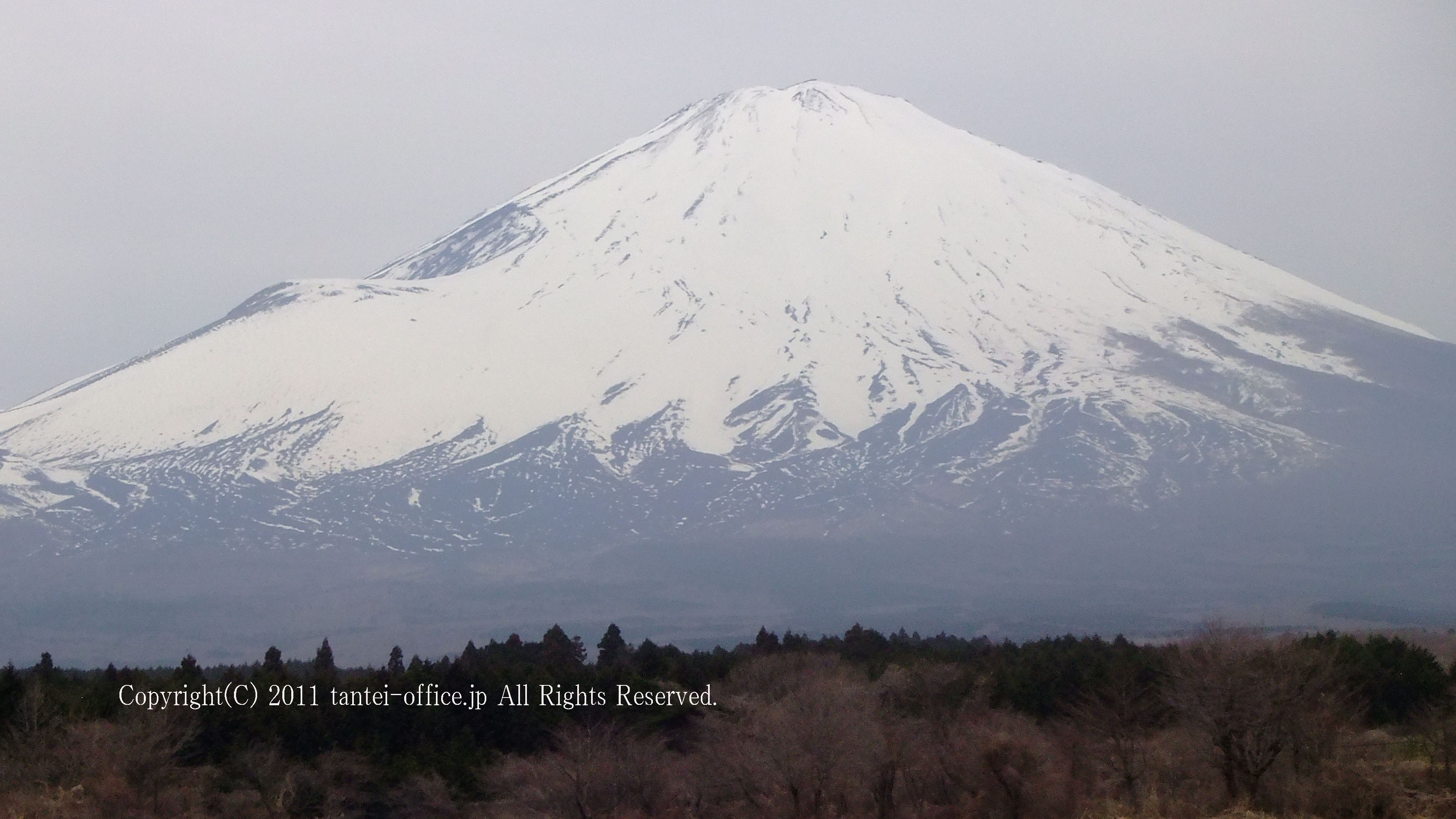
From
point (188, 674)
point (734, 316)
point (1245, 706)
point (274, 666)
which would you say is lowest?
point (1245, 706)

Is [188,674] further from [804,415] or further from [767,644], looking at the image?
[804,415]

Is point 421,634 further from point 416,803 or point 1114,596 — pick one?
point 416,803

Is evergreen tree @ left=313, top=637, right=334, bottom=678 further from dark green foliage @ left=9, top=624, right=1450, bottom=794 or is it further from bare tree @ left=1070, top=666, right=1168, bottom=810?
bare tree @ left=1070, top=666, right=1168, bottom=810

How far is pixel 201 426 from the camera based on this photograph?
138 meters

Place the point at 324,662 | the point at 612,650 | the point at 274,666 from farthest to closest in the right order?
the point at 612,650, the point at 324,662, the point at 274,666

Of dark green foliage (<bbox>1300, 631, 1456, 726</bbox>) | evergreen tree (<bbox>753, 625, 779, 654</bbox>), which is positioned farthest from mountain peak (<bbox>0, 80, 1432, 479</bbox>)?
dark green foliage (<bbox>1300, 631, 1456, 726</bbox>)

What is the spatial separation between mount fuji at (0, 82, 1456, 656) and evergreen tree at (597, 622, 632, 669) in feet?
152

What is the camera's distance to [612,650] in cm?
5841

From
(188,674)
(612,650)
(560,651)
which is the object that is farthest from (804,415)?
(188,674)

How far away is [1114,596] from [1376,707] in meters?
68.3

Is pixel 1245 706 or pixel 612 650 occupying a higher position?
pixel 612 650

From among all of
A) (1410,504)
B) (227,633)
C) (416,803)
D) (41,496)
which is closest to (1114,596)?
(1410,504)

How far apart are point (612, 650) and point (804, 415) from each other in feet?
243

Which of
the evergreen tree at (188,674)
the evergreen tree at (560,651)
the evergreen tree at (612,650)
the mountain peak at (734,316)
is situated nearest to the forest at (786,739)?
the evergreen tree at (188,674)
